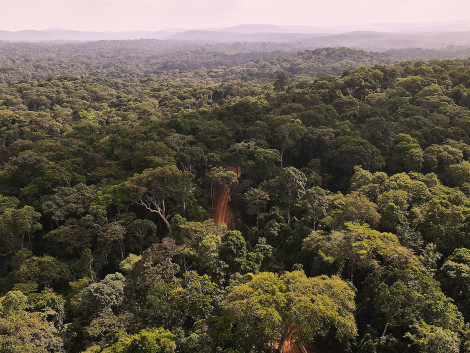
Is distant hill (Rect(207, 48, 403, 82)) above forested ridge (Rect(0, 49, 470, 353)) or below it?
above

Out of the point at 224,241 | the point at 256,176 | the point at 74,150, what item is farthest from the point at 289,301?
the point at 74,150

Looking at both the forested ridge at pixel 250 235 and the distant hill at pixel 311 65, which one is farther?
the distant hill at pixel 311 65

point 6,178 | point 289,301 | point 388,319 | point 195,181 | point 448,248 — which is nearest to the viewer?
point 289,301

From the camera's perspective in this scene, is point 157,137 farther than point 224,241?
Yes

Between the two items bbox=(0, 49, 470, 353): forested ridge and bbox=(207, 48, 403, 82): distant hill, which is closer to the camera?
bbox=(0, 49, 470, 353): forested ridge

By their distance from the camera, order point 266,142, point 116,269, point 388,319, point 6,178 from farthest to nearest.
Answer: point 266,142 → point 6,178 → point 116,269 → point 388,319

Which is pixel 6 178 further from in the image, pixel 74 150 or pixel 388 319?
pixel 388 319

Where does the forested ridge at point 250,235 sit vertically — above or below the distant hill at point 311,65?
below

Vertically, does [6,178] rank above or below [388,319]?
above
